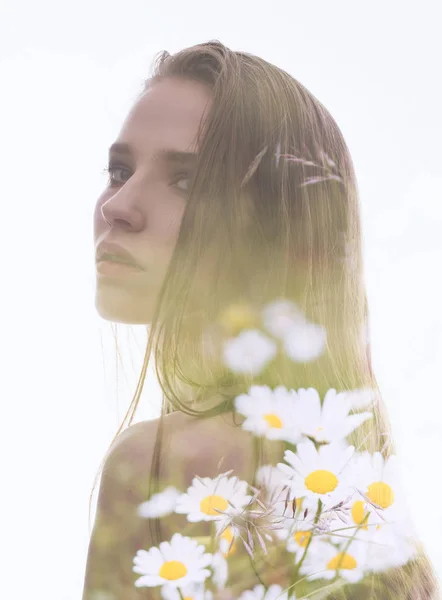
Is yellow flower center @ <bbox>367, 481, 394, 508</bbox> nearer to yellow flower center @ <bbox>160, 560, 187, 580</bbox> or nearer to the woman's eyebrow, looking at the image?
yellow flower center @ <bbox>160, 560, 187, 580</bbox>

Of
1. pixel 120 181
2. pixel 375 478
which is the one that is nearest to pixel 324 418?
pixel 375 478

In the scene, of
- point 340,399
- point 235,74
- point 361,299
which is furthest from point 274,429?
point 235,74

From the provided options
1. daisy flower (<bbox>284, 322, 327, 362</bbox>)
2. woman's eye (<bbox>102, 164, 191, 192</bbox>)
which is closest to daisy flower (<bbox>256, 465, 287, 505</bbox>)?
daisy flower (<bbox>284, 322, 327, 362</bbox>)

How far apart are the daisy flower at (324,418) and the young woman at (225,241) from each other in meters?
0.04

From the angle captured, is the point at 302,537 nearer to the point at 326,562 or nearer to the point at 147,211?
the point at 326,562

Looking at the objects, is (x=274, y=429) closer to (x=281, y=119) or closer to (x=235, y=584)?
(x=235, y=584)

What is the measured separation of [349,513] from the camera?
0.44 meters

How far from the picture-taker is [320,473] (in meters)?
0.42

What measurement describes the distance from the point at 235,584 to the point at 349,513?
0.10m

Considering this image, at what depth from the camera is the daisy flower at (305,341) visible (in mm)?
599

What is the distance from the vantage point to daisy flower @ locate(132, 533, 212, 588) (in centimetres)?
43

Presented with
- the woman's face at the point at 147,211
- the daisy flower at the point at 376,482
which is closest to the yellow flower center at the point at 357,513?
the daisy flower at the point at 376,482

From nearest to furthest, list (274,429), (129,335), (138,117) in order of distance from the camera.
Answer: (274,429) → (138,117) → (129,335)

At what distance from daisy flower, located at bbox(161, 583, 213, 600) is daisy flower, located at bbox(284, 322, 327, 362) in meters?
0.22
